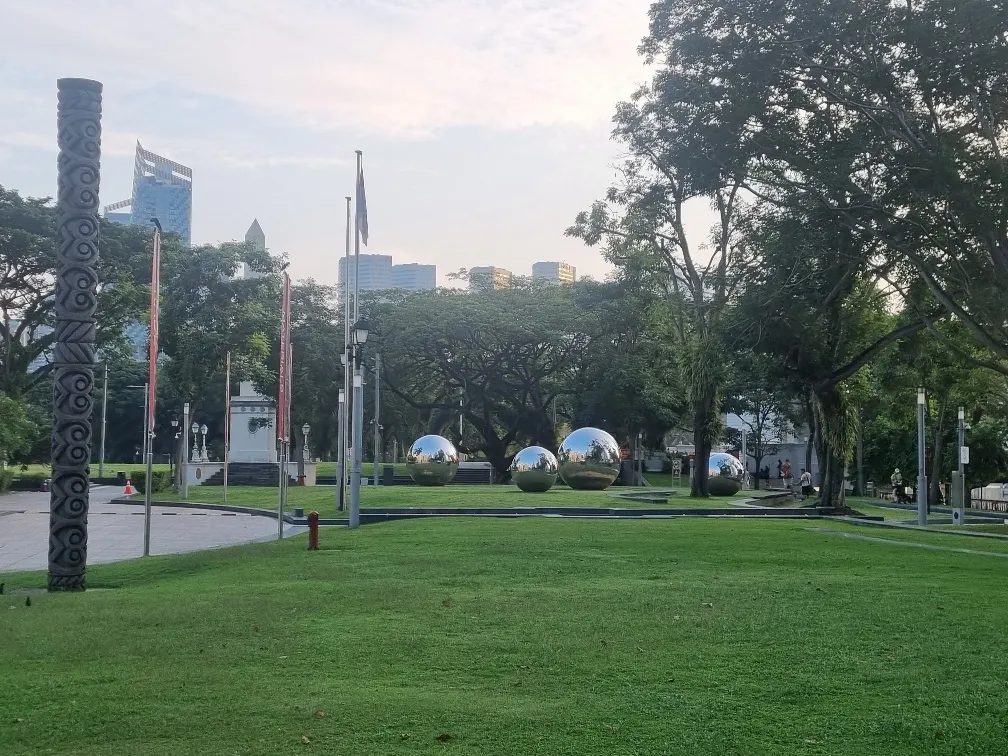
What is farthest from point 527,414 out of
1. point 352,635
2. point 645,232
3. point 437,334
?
point 352,635

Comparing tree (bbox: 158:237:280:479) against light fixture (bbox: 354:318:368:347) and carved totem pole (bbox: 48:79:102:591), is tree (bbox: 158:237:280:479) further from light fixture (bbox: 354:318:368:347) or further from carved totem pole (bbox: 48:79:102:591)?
carved totem pole (bbox: 48:79:102:591)

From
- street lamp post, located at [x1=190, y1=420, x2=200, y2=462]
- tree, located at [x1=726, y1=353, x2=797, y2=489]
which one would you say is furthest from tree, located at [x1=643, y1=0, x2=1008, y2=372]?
street lamp post, located at [x1=190, y1=420, x2=200, y2=462]

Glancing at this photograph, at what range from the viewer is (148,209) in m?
97.8

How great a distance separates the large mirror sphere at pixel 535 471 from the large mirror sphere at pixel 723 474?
23.0 ft

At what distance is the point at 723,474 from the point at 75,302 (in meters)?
28.6

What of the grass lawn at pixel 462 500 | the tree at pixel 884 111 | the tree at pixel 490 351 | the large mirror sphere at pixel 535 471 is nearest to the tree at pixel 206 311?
the tree at pixel 490 351

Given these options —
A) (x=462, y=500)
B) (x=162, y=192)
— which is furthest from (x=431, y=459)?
(x=162, y=192)

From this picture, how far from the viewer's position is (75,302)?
47.3ft

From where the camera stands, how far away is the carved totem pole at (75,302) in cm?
1434

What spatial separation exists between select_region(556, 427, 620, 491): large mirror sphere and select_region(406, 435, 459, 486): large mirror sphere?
532 cm

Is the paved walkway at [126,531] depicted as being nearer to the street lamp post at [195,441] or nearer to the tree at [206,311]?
the tree at [206,311]

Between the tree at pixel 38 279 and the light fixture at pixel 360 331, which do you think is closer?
the light fixture at pixel 360 331

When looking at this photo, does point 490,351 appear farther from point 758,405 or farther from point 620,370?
point 758,405

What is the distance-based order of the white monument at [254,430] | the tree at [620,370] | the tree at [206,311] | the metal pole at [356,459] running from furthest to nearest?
the white monument at [254,430]
the tree at [620,370]
the tree at [206,311]
the metal pole at [356,459]
